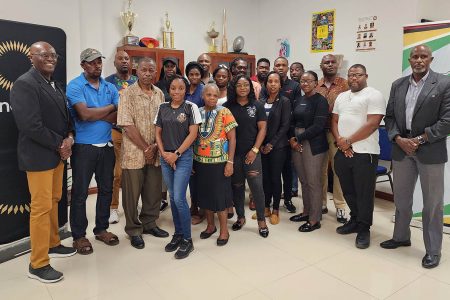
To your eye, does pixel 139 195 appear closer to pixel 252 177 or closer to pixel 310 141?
pixel 252 177

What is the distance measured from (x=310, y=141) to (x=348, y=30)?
2582mm

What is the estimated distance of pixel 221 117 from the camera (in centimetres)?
295

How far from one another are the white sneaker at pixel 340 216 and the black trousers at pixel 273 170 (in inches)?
26.1

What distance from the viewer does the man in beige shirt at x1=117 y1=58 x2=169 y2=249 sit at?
2895 millimetres

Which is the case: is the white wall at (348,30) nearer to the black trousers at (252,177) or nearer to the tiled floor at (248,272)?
the tiled floor at (248,272)

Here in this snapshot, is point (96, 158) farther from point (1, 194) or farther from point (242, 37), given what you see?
point (242, 37)

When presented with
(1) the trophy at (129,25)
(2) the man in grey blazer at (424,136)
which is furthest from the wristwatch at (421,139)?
(1) the trophy at (129,25)

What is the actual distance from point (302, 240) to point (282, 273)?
0.67m

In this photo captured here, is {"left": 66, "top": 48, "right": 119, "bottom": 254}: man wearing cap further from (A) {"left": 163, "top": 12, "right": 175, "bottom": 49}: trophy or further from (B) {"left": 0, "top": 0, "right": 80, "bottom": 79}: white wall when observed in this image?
(A) {"left": 163, "top": 12, "right": 175, "bottom": 49}: trophy

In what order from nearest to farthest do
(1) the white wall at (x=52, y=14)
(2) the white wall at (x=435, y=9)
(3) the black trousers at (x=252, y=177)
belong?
1. (3) the black trousers at (x=252, y=177)
2. (1) the white wall at (x=52, y=14)
3. (2) the white wall at (x=435, y=9)

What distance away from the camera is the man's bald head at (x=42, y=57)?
7.93 ft

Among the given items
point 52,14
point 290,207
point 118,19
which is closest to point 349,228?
point 290,207

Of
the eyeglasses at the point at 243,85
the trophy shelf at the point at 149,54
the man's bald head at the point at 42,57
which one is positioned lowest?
the eyeglasses at the point at 243,85

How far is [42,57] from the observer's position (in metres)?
2.43
